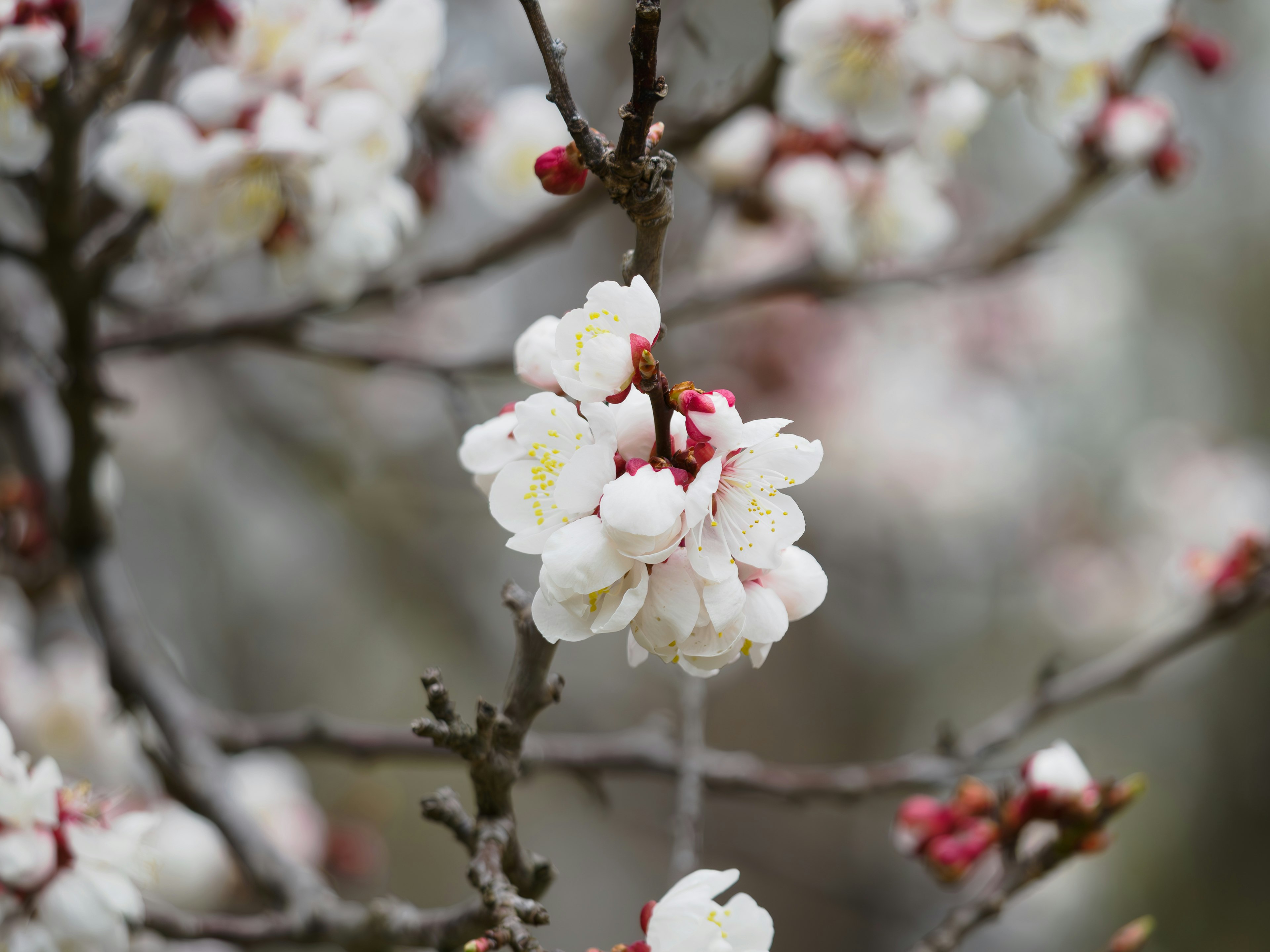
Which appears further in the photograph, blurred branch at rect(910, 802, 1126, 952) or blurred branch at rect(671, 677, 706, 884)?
blurred branch at rect(671, 677, 706, 884)

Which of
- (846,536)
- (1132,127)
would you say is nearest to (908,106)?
(1132,127)

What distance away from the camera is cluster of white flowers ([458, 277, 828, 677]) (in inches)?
24.4

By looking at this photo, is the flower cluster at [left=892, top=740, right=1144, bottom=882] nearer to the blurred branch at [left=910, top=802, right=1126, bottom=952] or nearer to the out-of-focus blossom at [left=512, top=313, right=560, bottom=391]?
the blurred branch at [left=910, top=802, right=1126, bottom=952]

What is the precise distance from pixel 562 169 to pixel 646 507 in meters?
0.28

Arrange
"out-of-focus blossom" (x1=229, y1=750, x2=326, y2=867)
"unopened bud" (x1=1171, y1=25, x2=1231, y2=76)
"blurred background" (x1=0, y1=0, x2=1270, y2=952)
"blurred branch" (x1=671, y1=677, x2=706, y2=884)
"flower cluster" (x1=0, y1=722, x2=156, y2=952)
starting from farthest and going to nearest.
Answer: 1. "blurred background" (x1=0, y1=0, x2=1270, y2=952)
2. "out-of-focus blossom" (x1=229, y1=750, x2=326, y2=867)
3. "unopened bud" (x1=1171, y1=25, x2=1231, y2=76)
4. "blurred branch" (x1=671, y1=677, x2=706, y2=884)
5. "flower cluster" (x1=0, y1=722, x2=156, y2=952)

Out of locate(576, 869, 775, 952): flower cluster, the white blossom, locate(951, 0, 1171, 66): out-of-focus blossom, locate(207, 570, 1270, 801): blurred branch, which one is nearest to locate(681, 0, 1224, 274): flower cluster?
locate(951, 0, 1171, 66): out-of-focus blossom

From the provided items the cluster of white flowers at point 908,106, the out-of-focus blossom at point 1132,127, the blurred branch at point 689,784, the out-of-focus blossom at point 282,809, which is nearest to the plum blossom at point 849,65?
the cluster of white flowers at point 908,106

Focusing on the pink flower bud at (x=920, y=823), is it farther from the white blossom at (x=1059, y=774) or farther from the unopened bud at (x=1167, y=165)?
the unopened bud at (x=1167, y=165)

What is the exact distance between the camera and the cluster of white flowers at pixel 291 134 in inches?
49.4

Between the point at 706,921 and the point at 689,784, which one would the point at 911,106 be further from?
the point at 706,921

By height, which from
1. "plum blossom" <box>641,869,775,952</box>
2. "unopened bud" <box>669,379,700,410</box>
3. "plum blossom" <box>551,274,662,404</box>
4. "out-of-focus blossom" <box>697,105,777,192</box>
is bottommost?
"plum blossom" <box>641,869,775,952</box>

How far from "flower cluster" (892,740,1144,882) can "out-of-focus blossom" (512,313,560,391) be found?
77 centimetres

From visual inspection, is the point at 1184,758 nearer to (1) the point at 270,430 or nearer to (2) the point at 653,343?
(1) the point at 270,430

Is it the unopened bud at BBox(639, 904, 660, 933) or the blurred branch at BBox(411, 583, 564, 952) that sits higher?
the blurred branch at BBox(411, 583, 564, 952)
